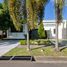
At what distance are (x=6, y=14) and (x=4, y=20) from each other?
3.69ft

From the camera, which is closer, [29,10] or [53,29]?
[29,10]

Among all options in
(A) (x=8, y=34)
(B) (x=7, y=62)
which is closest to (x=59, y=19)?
(B) (x=7, y=62)

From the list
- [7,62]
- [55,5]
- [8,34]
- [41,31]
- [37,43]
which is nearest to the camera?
[7,62]

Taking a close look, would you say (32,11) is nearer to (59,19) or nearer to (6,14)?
(59,19)

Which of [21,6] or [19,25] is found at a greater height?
[21,6]

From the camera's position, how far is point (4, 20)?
3669 centimetres

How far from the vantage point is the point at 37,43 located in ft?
80.5

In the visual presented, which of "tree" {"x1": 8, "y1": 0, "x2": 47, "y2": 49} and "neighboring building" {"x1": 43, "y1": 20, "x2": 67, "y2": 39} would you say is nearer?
"tree" {"x1": 8, "y1": 0, "x2": 47, "y2": 49}

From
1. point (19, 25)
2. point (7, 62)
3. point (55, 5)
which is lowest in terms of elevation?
point (7, 62)

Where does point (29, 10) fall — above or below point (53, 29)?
above

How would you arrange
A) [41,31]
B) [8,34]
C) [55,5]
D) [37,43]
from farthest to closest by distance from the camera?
[8,34], [41,31], [37,43], [55,5]

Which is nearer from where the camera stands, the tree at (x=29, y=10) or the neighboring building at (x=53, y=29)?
the tree at (x=29, y=10)

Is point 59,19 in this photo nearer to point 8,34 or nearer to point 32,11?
point 32,11

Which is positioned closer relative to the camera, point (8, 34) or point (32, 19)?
point (32, 19)
